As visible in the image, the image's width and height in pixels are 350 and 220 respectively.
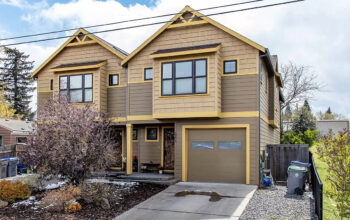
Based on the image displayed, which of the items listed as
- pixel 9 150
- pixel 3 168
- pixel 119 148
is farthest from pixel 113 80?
pixel 9 150

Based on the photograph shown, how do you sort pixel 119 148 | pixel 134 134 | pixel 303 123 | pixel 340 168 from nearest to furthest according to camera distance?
1. pixel 340 168
2. pixel 134 134
3. pixel 119 148
4. pixel 303 123

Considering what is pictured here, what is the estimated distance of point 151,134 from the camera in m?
15.0

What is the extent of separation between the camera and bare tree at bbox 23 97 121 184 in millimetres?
8938

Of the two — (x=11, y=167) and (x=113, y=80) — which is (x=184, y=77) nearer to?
(x=113, y=80)

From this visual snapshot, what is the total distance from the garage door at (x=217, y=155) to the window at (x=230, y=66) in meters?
2.29

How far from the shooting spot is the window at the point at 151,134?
14.9m

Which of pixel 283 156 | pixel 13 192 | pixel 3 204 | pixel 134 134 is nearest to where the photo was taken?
pixel 3 204

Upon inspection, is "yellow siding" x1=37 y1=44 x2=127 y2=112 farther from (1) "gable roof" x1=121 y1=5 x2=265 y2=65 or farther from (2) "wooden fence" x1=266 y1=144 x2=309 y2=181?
(2) "wooden fence" x1=266 y1=144 x2=309 y2=181

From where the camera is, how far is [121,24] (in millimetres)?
11398

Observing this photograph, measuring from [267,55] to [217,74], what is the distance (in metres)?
2.12

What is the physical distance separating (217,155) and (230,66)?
11.7ft

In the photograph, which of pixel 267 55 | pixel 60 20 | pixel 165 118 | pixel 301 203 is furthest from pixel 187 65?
pixel 301 203

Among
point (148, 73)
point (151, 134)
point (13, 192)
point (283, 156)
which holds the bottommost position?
point (13, 192)

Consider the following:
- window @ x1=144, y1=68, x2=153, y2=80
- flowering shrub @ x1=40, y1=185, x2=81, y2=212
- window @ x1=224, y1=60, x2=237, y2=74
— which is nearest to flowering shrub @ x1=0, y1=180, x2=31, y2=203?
flowering shrub @ x1=40, y1=185, x2=81, y2=212
